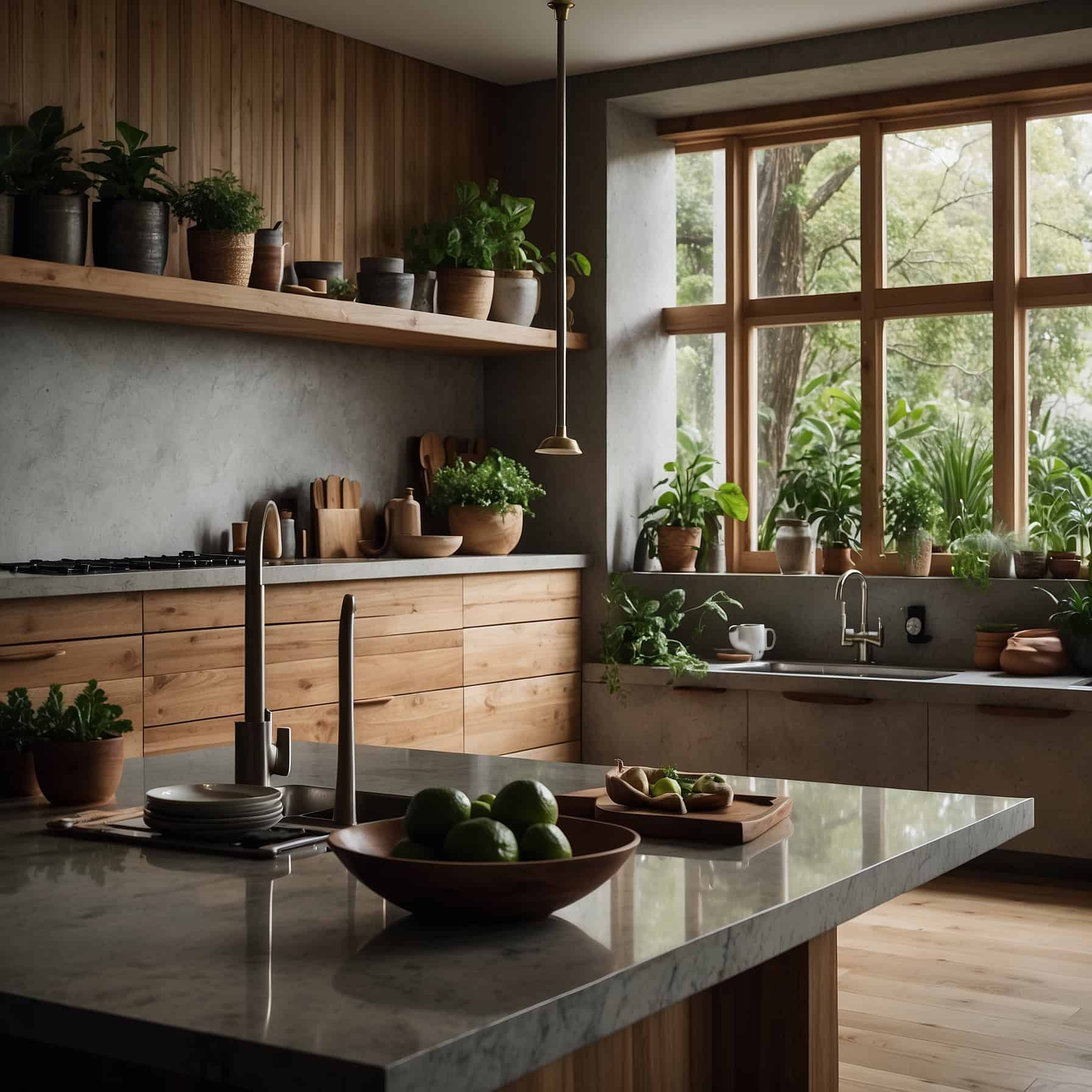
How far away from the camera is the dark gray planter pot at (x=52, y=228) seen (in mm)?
4141

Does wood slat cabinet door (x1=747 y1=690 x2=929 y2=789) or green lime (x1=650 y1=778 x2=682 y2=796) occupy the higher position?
green lime (x1=650 y1=778 x2=682 y2=796)

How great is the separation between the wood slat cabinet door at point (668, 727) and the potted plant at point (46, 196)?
2.60m

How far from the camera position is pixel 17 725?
2.24 metres

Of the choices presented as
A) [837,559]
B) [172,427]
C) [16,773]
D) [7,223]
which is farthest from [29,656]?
[837,559]

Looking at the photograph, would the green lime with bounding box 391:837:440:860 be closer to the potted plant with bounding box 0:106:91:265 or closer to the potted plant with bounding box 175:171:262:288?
the potted plant with bounding box 0:106:91:265

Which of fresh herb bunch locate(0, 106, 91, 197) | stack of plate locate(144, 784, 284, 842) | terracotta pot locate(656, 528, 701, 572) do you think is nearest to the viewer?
stack of plate locate(144, 784, 284, 842)

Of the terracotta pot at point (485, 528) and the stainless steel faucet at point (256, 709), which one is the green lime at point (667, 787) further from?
the terracotta pot at point (485, 528)

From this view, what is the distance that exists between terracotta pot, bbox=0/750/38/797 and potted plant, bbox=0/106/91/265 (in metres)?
2.28

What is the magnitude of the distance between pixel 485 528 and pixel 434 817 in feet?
13.5

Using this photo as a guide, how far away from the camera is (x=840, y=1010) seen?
369 centimetres

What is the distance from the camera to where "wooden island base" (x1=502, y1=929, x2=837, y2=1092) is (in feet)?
6.46

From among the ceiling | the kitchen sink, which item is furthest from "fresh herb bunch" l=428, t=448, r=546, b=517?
the ceiling

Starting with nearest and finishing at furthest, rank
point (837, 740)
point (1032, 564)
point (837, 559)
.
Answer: point (837, 740) → point (1032, 564) → point (837, 559)

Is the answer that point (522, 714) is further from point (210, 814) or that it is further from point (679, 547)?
point (210, 814)
